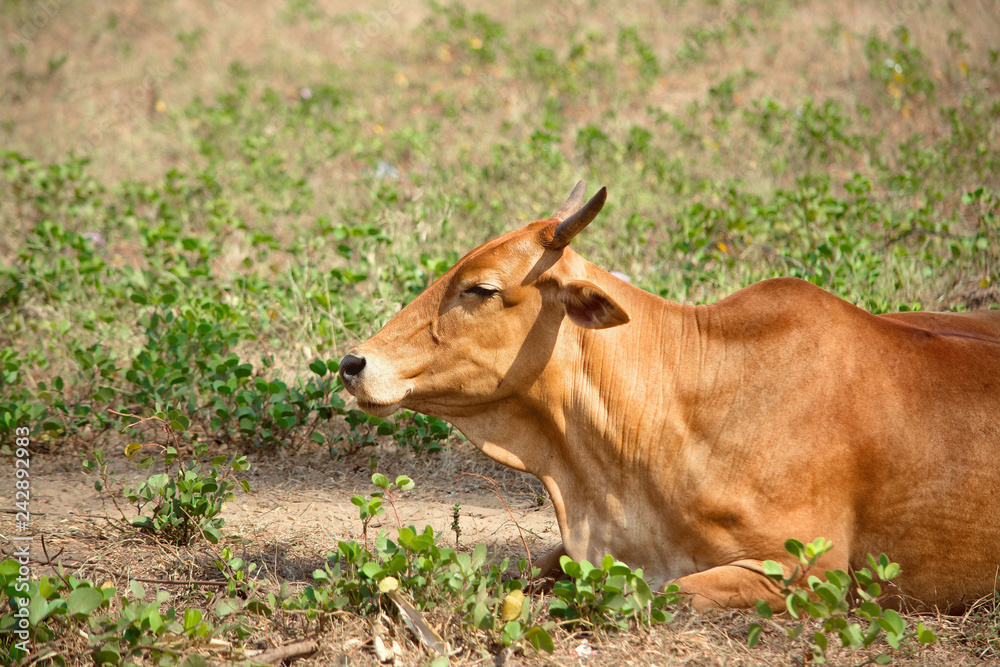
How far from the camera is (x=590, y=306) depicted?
2.64 meters

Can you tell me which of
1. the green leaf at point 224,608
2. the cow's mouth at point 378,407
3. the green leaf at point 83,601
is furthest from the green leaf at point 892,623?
the green leaf at point 83,601

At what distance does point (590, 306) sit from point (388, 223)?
3.26 m

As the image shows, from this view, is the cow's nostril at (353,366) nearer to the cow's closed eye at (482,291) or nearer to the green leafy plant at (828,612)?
the cow's closed eye at (482,291)

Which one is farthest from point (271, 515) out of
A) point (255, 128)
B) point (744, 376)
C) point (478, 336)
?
point (255, 128)

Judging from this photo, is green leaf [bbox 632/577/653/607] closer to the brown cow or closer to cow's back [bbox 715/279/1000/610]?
the brown cow

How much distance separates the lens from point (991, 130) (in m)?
7.01

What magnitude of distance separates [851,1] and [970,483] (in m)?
9.48

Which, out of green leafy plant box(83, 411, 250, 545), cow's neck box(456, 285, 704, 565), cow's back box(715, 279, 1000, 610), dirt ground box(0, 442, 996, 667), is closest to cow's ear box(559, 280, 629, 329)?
cow's neck box(456, 285, 704, 565)

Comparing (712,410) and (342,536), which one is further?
(342,536)

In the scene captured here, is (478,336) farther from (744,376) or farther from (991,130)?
(991,130)

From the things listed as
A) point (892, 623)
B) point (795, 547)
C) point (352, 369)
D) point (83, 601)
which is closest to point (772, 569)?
point (795, 547)

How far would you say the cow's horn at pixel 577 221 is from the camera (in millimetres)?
2537

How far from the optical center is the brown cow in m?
2.60

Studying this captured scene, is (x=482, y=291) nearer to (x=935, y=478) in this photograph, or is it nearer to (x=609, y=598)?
(x=609, y=598)
